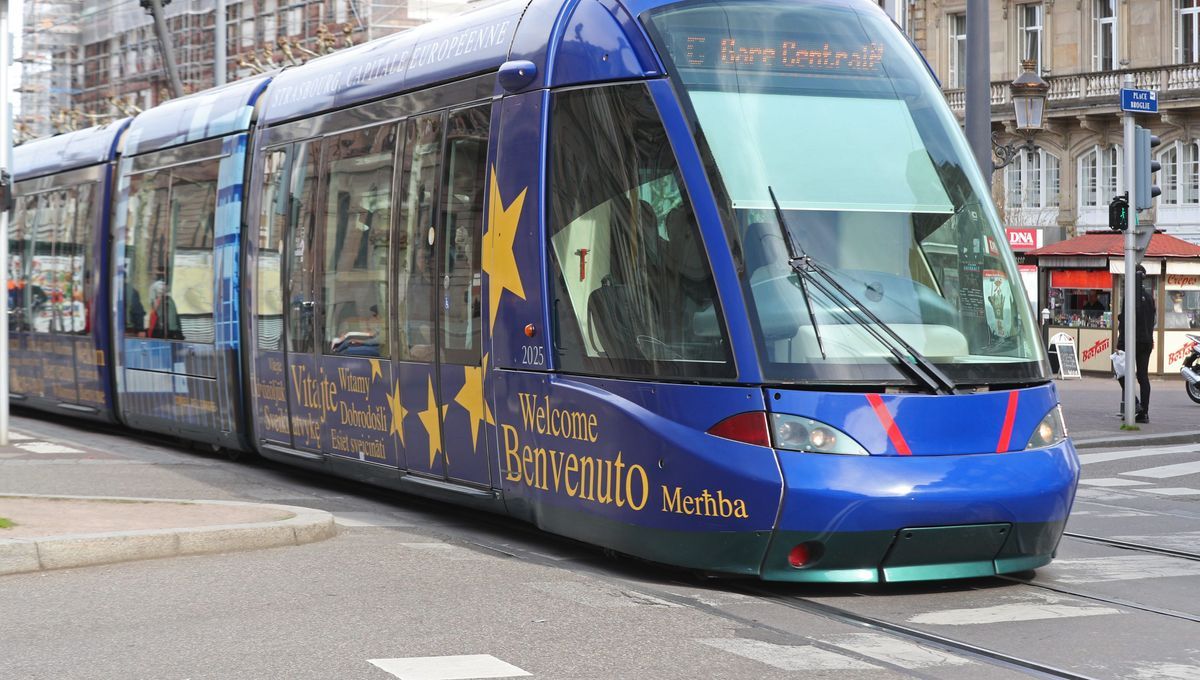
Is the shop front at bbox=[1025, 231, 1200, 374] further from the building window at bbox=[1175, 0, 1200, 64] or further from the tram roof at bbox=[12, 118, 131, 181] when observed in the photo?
the tram roof at bbox=[12, 118, 131, 181]

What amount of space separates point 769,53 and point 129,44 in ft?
195

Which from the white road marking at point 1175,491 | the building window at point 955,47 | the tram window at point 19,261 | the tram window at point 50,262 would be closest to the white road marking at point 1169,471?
the white road marking at point 1175,491

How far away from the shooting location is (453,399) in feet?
32.0

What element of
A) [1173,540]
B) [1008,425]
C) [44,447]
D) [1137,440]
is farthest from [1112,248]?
[1008,425]

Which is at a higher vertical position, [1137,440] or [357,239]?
[357,239]

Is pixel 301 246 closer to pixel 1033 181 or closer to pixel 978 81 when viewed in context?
pixel 978 81

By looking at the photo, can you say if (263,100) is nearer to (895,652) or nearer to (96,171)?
(96,171)

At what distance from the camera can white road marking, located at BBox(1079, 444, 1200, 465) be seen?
54.0ft

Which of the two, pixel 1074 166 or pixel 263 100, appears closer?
pixel 263 100

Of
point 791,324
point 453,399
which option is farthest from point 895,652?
point 453,399

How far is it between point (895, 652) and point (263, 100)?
835cm

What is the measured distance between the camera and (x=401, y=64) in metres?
10.8

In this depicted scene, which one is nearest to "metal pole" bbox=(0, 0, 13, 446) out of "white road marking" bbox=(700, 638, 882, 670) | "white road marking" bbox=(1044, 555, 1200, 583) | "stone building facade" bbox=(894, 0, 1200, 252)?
"white road marking" bbox=(1044, 555, 1200, 583)

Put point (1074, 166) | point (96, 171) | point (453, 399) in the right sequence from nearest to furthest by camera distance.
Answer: point (453, 399)
point (96, 171)
point (1074, 166)
